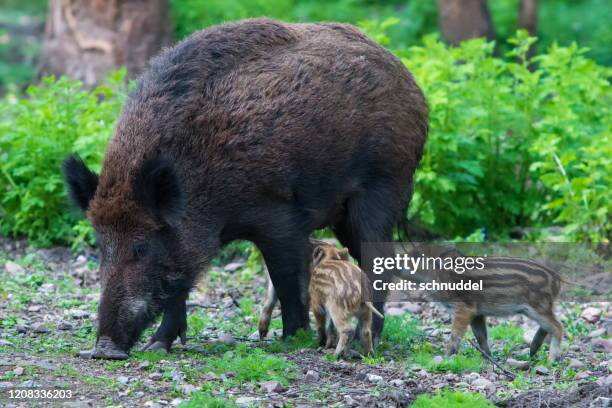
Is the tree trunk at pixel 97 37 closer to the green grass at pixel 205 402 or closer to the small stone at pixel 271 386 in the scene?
the small stone at pixel 271 386

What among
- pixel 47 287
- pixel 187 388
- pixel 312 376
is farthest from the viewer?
pixel 47 287

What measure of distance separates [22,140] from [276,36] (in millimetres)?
3869

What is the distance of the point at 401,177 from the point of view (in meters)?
7.59

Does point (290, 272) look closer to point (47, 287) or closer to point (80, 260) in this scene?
point (47, 287)

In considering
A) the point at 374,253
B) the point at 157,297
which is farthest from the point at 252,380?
the point at 374,253

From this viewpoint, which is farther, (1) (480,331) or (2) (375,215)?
(2) (375,215)

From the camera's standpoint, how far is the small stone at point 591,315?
315 inches

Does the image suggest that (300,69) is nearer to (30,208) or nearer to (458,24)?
(30,208)

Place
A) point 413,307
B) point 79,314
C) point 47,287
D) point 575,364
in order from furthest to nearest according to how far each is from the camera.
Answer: point 47,287, point 413,307, point 79,314, point 575,364

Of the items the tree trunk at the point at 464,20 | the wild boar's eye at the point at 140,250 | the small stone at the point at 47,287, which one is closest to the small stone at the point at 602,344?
the wild boar's eye at the point at 140,250

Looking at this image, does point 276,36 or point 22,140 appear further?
point 22,140

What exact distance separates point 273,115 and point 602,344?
2668 mm

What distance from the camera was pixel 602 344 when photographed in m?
7.23

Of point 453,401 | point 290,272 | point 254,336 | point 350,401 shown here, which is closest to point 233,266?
point 254,336
